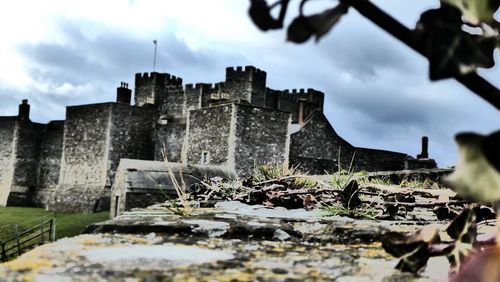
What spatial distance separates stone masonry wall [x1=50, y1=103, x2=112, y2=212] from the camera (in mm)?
34906

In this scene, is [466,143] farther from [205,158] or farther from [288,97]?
[288,97]

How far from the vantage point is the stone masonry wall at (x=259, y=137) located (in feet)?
83.6

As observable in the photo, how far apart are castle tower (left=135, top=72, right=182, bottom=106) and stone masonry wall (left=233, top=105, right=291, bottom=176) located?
16824mm

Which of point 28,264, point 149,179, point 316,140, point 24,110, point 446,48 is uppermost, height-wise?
point 24,110

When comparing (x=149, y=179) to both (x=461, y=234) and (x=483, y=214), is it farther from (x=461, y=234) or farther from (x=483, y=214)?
(x=461, y=234)

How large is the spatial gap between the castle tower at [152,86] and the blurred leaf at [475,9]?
136 ft

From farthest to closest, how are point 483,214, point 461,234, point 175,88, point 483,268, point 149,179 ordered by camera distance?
point 175,88 < point 149,179 < point 483,214 < point 461,234 < point 483,268

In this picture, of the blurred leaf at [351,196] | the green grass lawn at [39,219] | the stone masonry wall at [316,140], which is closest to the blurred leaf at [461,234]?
the blurred leaf at [351,196]

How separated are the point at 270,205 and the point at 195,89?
37.6 meters

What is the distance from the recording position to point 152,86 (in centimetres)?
4256

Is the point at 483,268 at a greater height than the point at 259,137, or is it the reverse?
the point at 259,137

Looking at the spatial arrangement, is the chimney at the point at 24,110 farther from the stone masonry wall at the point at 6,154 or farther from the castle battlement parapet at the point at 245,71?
the castle battlement parapet at the point at 245,71

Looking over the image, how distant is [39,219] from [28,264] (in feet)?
100

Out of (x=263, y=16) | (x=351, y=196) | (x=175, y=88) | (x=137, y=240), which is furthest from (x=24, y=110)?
(x=263, y=16)
